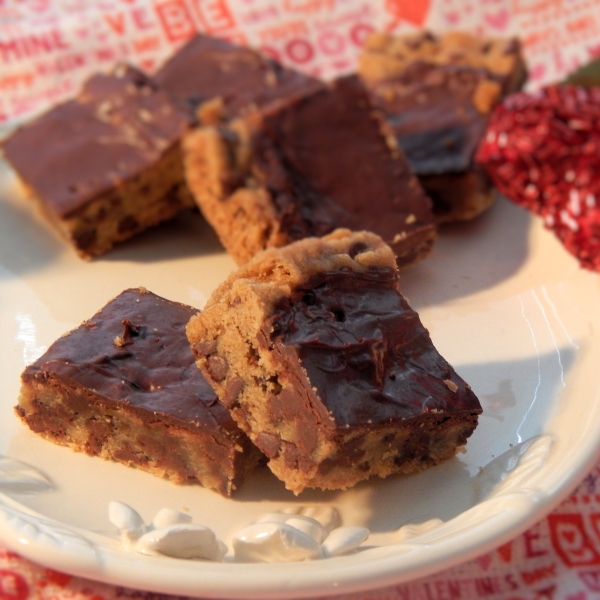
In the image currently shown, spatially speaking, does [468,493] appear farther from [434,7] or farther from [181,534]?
[434,7]

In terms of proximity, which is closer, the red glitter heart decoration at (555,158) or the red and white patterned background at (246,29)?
the red glitter heart decoration at (555,158)

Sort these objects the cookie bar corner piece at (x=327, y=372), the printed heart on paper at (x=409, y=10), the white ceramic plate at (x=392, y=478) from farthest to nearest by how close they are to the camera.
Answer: the printed heart on paper at (x=409, y=10), the cookie bar corner piece at (x=327, y=372), the white ceramic plate at (x=392, y=478)

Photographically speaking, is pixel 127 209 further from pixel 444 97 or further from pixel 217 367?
pixel 444 97

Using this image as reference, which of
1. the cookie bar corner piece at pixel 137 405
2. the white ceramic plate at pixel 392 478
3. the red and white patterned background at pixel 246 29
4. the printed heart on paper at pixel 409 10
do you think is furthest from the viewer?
the printed heart on paper at pixel 409 10

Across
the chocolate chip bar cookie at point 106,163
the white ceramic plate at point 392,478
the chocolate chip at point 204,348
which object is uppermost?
the chocolate chip bar cookie at point 106,163

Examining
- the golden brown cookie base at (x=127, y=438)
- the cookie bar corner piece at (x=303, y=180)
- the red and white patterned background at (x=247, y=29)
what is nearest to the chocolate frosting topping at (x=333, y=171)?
the cookie bar corner piece at (x=303, y=180)

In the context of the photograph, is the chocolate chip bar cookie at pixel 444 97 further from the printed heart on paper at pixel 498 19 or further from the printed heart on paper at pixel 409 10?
the printed heart on paper at pixel 498 19

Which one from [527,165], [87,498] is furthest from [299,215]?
[87,498]

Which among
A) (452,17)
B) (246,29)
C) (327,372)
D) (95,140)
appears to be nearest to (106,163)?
(95,140)
